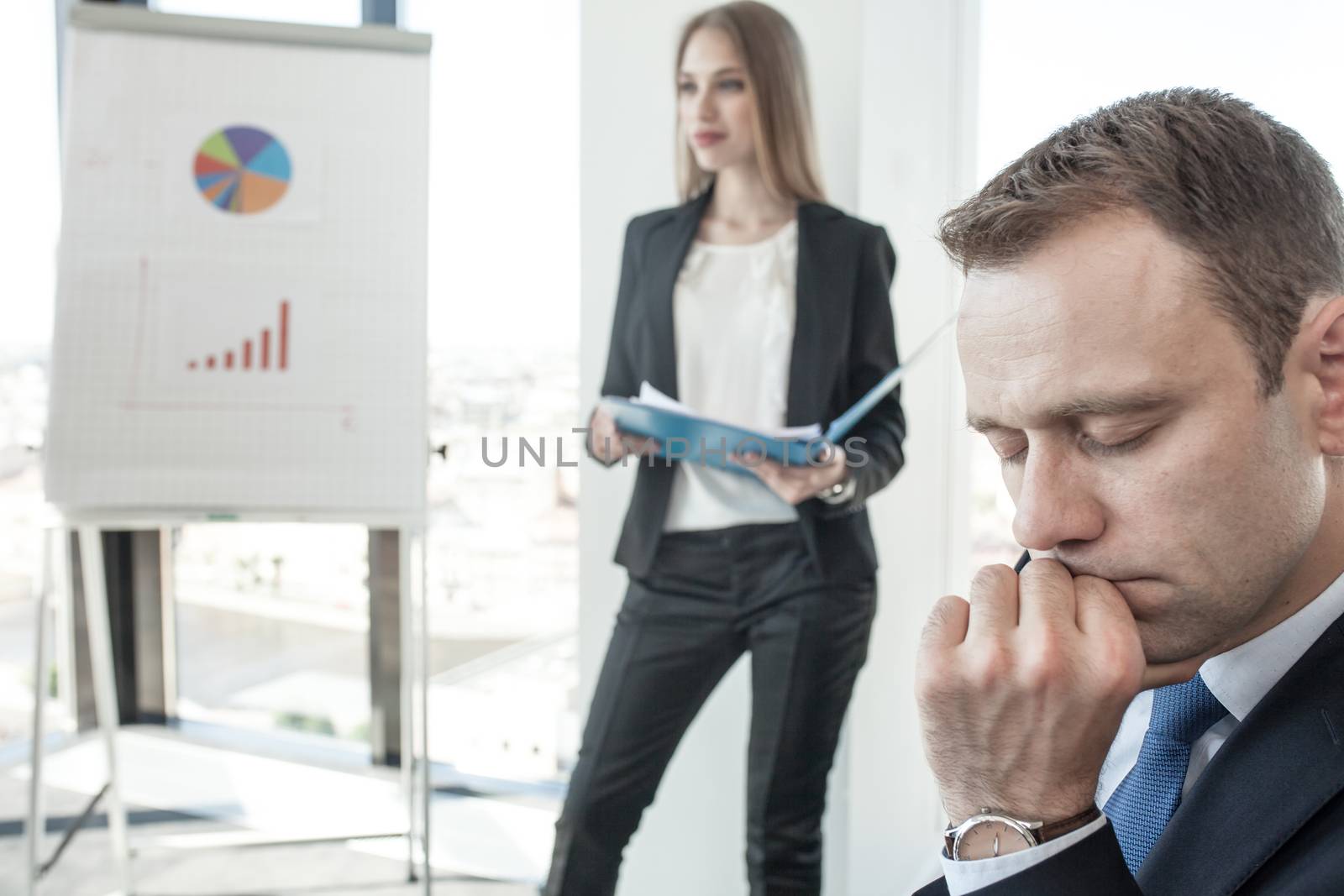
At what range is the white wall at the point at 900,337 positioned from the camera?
2084 mm

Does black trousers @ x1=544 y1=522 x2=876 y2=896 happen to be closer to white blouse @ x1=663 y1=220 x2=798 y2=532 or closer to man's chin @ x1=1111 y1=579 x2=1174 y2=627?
white blouse @ x1=663 y1=220 x2=798 y2=532

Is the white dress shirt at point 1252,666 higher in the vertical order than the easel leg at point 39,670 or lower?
higher

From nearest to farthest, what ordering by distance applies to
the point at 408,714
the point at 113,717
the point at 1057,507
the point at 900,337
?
the point at 1057,507 < the point at 900,337 < the point at 408,714 < the point at 113,717

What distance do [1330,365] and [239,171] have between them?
1924 mm

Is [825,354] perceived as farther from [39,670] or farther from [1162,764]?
[39,670]

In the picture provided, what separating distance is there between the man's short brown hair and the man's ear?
0.05 ft

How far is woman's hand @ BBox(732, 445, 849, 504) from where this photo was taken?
1852 millimetres

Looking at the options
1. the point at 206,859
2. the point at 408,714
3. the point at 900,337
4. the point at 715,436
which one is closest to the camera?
the point at 715,436

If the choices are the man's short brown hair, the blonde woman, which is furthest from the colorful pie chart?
the man's short brown hair

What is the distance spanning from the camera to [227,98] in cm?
202

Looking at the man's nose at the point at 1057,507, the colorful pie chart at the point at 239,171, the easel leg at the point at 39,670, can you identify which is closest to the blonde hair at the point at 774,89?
the colorful pie chart at the point at 239,171

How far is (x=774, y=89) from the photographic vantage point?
2004mm

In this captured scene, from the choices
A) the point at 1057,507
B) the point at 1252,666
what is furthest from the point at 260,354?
the point at 1252,666

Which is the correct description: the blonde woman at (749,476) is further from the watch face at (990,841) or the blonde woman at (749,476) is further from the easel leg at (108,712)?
the easel leg at (108,712)
